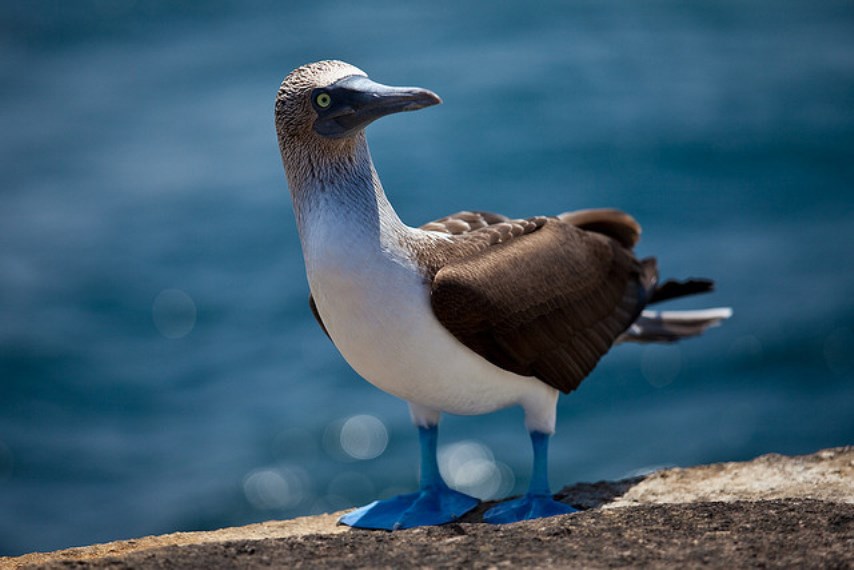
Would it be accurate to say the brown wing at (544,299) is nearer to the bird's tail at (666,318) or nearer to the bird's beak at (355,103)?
the bird's tail at (666,318)

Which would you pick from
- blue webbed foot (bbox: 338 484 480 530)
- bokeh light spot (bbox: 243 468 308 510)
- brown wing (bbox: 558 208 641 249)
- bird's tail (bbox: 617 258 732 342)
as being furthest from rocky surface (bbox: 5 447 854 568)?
bokeh light spot (bbox: 243 468 308 510)

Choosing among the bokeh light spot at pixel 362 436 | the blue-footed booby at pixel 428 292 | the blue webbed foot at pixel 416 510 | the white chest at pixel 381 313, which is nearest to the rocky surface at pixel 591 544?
the white chest at pixel 381 313

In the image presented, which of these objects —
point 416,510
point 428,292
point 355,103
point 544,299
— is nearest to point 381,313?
point 428,292

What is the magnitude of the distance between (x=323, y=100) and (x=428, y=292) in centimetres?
103

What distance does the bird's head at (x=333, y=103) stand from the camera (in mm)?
5414

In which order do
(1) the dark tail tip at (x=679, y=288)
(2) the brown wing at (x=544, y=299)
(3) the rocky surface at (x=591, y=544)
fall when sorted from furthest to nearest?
1. (1) the dark tail tip at (x=679, y=288)
2. (2) the brown wing at (x=544, y=299)
3. (3) the rocky surface at (x=591, y=544)

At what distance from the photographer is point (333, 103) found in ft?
17.9

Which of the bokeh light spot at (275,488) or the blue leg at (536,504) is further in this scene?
the bokeh light spot at (275,488)

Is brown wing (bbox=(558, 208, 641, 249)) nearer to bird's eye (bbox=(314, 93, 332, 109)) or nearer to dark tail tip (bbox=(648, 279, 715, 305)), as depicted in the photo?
dark tail tip (bbox=(648, 279, 715, 305))

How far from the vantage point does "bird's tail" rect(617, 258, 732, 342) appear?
7.30 m

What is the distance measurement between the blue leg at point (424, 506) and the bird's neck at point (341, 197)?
1470 mm

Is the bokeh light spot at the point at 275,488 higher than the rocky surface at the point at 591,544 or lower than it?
higher

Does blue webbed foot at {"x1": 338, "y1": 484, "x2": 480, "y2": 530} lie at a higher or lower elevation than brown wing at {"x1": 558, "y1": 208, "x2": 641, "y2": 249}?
lower

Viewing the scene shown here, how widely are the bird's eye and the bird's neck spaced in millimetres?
206
